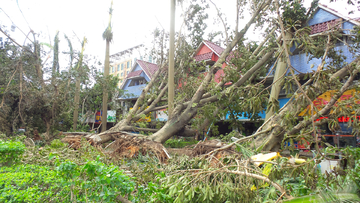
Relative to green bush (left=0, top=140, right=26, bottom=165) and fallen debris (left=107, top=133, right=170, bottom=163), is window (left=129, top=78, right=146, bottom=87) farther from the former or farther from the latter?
green bush (left=0, top=140, right=26, bottom=165)

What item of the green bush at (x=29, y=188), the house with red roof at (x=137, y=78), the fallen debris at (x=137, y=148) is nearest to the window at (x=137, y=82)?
the house with red roof at (x=137, y=78)

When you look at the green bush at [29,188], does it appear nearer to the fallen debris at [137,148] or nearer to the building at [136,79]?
the fallen debris at [137,148]

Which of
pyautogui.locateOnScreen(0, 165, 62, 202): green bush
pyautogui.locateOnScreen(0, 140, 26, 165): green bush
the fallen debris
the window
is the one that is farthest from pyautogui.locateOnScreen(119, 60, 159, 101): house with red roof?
pyautogui.locateOnScreen(0, 165, 62, 202): green bush

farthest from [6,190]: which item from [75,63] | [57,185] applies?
[75,63]

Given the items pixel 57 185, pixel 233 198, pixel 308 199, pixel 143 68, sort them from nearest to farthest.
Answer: pixel 308 199 → pixel 233 198 → pixel 57 185 → pixel 143 68

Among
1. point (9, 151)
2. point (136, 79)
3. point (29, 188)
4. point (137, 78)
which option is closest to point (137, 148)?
point (9, 151)

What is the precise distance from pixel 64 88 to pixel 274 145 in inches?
389

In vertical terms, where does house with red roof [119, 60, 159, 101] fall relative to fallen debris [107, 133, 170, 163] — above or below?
above

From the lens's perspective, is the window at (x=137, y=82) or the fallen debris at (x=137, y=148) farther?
the window at (x=137, y=82)

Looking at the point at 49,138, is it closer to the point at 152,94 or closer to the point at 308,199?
the point at 152,94

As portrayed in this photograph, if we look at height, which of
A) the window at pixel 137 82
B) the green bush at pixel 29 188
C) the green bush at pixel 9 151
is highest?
the window at pixel 137 82

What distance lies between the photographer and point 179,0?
36.1 ft

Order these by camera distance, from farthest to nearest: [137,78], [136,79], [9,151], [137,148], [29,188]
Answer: [136,79], [137,78], [137,148], [9,151], [29,188]

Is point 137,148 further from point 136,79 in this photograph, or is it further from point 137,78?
point 136,79
